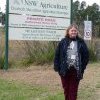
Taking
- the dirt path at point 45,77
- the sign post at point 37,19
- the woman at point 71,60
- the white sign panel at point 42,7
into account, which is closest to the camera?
the woman at point 71,60

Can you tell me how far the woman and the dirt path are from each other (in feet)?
6.63

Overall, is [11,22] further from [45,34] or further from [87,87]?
[87,87]

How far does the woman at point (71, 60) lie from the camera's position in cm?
863

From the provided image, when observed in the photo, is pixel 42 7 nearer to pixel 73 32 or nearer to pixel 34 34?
pixel 34 34

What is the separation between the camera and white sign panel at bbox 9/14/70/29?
615 inches


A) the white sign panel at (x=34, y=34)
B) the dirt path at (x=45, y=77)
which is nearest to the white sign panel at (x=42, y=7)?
the white sign panel at (x=34, y=34)

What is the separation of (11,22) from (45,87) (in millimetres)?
4338

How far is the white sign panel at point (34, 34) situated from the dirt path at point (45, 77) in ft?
3.99

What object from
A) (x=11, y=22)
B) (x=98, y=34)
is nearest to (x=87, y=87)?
(x=11, y=22)

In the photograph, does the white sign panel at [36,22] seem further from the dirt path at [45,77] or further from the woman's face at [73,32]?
the woman's face at [73,32]

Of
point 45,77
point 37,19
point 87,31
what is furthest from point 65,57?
point 87,31

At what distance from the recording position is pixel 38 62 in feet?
57.8

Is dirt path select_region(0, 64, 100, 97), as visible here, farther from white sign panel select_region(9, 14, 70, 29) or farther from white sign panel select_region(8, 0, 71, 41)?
white sign panel select_region(9, 14, 70, 29)

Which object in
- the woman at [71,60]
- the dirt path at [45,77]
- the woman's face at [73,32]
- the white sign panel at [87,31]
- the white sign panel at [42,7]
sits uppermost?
the white sign panel at [42,7]
